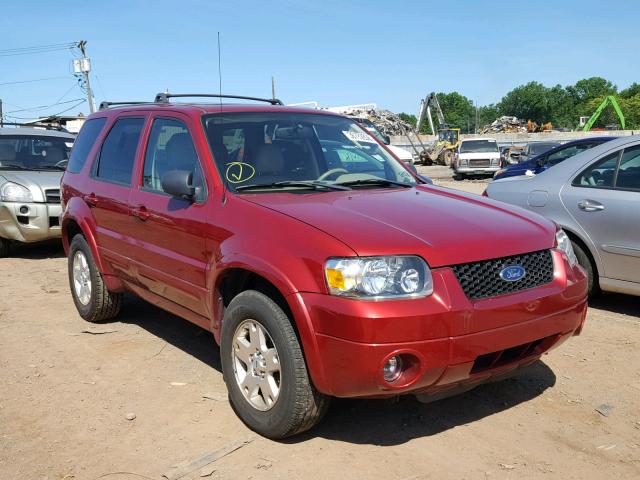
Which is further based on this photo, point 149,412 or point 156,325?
point 156,325

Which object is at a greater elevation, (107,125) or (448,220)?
Result: (107,125)

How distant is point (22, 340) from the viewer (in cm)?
544

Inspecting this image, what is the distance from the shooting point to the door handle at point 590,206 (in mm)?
5645

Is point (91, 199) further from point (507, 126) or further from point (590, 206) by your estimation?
point (507, 126)

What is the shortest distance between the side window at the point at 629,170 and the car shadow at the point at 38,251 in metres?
7.37

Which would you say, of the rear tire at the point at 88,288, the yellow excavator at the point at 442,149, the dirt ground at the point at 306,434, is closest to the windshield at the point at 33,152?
the rear tire at the point at 88,288

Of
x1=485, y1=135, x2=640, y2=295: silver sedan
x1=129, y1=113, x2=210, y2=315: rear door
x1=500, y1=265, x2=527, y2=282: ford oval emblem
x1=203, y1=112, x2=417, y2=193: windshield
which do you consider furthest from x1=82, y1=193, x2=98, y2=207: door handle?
x1=485, y1=135, x2=640, y2=295: silver sedan

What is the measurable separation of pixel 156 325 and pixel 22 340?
108 cm

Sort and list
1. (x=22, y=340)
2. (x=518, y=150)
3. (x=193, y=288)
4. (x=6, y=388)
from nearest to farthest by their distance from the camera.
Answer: (x=193, y=288) < (x=6, y=388) < (x=22, y=340) < (x=518, y=150)

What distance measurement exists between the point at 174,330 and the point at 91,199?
1293 millimetres

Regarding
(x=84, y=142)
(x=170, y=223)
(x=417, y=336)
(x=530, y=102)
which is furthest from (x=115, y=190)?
(x=530, y=102)

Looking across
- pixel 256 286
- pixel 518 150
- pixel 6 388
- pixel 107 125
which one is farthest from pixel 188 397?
pixel 518 150

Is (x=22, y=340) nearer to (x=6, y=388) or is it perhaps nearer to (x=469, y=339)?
(x=6, y=388)

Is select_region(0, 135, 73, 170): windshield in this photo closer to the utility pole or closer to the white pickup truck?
the white pickup truck
